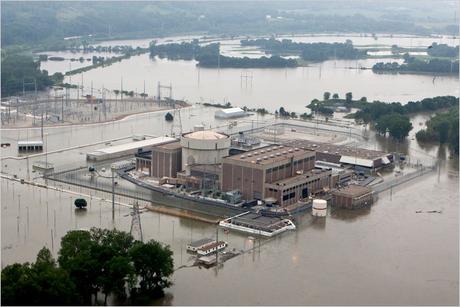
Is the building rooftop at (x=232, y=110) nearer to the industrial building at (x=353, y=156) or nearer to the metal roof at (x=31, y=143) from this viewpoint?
the industrial building at (x=353, y=156)

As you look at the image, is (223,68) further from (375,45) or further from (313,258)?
(313,258)

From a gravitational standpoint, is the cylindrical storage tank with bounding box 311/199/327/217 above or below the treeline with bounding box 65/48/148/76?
below

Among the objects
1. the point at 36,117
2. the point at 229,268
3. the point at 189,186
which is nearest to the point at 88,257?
the point at 229,268

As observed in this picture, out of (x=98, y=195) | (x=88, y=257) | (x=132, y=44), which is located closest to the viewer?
(x=88, y=257)

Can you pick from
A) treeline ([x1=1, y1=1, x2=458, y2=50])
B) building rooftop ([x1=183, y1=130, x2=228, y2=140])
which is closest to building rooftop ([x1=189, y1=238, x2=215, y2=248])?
building rooftop ([x1=183, y1=130, x2=228, y2=140])

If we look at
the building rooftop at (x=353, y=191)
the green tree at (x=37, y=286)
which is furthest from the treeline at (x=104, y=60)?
the green tree at (x=37, y=286)

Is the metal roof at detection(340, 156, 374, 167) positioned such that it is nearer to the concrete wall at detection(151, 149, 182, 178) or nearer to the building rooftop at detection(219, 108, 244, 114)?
the concrete wall at detection(151, 149, 182, 178)

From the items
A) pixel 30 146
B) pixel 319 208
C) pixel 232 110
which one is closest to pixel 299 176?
pixel 319 208
